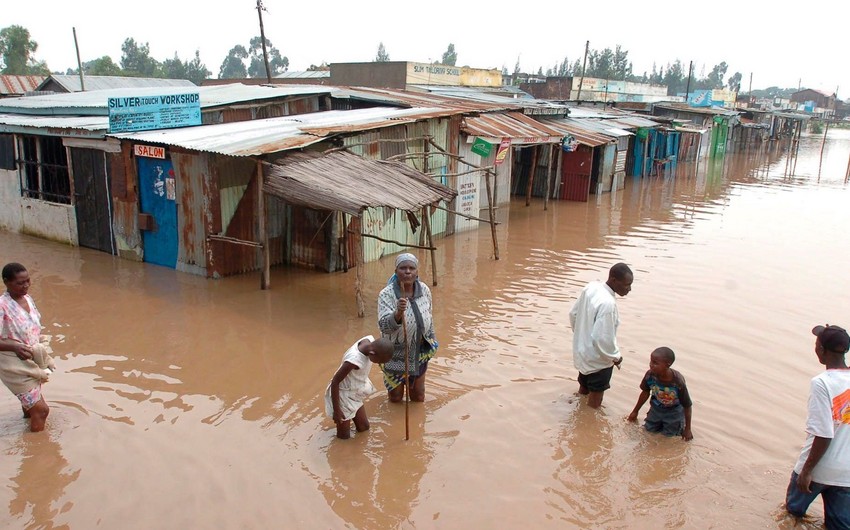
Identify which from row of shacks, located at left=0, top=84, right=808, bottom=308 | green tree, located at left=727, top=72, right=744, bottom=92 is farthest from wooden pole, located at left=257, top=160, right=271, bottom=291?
green tree, located at left=727, top=72, right=744, bottom=92

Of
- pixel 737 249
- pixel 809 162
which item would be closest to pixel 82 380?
pixel 737 249

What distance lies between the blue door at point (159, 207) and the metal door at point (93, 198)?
0.94m

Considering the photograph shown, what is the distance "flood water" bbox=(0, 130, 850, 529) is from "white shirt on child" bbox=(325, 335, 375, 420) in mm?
352

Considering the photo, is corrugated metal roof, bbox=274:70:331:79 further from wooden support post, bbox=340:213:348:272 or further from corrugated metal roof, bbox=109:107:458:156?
wooden support post, bbox=340:213:348:272

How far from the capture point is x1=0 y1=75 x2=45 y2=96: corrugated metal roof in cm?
2798

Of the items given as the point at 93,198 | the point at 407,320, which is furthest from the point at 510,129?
the point at 407,320

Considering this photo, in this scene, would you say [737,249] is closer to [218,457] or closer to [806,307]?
[806,307]

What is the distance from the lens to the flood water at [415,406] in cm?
444

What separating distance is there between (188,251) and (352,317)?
3.24 meters

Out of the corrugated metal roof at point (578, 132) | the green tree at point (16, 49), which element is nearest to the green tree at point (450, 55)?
the green tree at point (16, 49)

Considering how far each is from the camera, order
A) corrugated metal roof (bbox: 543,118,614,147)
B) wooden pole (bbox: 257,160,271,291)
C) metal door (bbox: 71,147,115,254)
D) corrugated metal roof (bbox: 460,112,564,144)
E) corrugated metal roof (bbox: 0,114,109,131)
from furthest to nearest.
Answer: corrugated metal roof (bbox: 543,118,614,147) → corrugated metal roof (bbox: 460,112,564,144) → metal door (bbox: 71,147,115,254) → corrugated metal roof (bbox: 0,114,109,131) → wooden pole (bbox: 257,160,271,291)

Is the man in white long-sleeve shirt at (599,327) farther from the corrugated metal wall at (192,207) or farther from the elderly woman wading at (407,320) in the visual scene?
the corrugated metal wall at (192,207)

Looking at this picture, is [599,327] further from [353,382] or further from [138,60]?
[138,60]

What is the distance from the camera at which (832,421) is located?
365 centimetres
